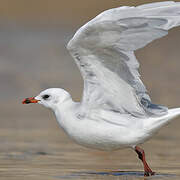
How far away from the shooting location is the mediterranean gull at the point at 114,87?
29.7 ft

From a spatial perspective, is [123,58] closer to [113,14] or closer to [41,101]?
[113,14]

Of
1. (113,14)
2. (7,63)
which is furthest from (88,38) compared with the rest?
(7,63)

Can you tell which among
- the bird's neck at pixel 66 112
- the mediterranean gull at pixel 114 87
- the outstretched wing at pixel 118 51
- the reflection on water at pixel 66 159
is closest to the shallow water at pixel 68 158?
the reflection on water at pixel 66 159

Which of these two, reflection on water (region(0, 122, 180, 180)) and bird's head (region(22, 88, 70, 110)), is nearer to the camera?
reflection on water (region(0, 122, 180, 180))

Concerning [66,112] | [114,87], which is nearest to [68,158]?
[66,112]

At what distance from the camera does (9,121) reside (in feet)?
48.3

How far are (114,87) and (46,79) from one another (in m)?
8.42

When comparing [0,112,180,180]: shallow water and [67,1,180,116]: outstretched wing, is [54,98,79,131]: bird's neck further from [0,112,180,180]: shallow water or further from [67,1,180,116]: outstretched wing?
[0,112,180,180]: shallow water

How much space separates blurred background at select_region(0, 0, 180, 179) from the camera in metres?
11.5

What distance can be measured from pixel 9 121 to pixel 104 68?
5.51m

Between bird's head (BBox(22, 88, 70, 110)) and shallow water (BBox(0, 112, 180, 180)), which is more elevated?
bird's head (BBox(22, 88, 70, 110))

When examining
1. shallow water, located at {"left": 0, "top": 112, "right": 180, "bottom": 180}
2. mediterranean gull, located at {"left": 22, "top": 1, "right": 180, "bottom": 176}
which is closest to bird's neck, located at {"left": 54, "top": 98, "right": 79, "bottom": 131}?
mediterranean gull, located at {"left": 22, "top": 1, "right": 180, "bottom": 176}

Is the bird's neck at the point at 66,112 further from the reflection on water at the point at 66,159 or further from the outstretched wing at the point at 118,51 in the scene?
the reflection on water at the point at 66,159

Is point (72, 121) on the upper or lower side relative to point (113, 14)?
lower
